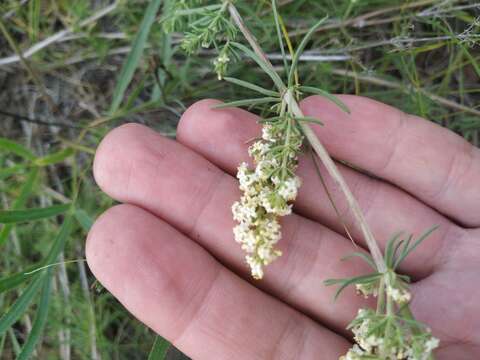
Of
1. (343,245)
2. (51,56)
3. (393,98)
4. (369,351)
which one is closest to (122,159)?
(343,245)

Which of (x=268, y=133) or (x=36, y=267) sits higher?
(x=268, y=133)

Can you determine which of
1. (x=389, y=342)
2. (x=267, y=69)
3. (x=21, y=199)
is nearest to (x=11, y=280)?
(x=21, y=199)

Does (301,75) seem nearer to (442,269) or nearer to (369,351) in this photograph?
(442,269)

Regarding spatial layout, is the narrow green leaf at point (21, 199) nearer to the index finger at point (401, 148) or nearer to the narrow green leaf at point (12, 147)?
the narrow green leaf at point (12, 147)

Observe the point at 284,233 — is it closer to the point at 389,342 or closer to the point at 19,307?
the point at 389,342

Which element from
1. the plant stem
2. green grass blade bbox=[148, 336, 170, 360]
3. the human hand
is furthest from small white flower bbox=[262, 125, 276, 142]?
green grass blade bbox=[148, 336, 170, 360]

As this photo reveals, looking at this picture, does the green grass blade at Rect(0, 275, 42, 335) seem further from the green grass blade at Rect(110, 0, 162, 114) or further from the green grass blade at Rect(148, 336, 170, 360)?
the green grass blade at Rect(110, 0, 162, 114)

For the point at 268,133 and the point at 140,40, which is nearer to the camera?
the point at 268,133
